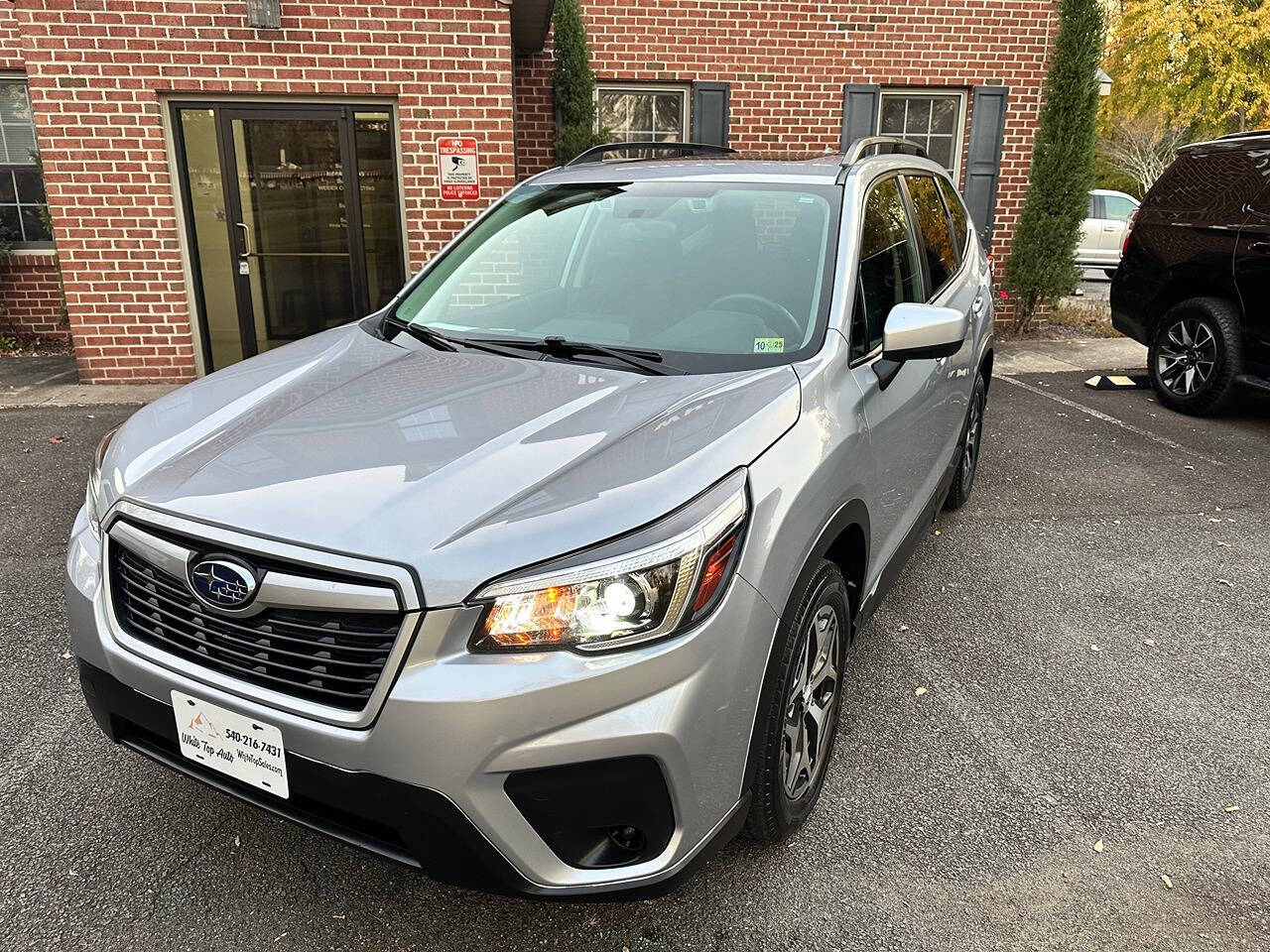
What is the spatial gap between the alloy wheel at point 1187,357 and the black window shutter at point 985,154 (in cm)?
295

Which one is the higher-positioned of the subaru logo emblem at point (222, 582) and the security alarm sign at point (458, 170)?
the security alarm sign at point (458, 170)

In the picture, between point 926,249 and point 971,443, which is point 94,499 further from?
point 971,443

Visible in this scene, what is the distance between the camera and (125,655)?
82.0 inches

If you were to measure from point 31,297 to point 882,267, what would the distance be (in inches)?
358

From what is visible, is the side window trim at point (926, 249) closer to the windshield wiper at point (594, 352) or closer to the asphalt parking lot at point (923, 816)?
the asphalt parking lot at point (923, 816)

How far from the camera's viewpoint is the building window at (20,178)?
8.90 m

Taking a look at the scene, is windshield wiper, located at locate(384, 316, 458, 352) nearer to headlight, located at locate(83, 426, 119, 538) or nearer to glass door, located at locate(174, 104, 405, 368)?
headlight, located at locate(83, 426, 119, 538)

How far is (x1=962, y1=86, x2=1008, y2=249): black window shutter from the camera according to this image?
31.7ft

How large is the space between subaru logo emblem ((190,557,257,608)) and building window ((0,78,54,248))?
8887 mm

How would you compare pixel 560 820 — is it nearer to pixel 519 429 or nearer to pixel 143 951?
pixel 519 429

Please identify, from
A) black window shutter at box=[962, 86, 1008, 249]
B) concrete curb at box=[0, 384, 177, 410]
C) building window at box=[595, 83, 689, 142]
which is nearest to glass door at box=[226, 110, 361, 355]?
concrete curb at box=[0, 384, 177, 410]

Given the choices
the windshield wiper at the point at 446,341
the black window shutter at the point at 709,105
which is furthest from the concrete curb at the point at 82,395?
the black window shutter at the point at 709,105

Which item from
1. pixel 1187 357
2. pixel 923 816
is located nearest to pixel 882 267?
pixel 923 816

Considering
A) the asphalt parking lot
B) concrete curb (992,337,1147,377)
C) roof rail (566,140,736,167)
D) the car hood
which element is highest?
roof rail (566,140,736,167)
